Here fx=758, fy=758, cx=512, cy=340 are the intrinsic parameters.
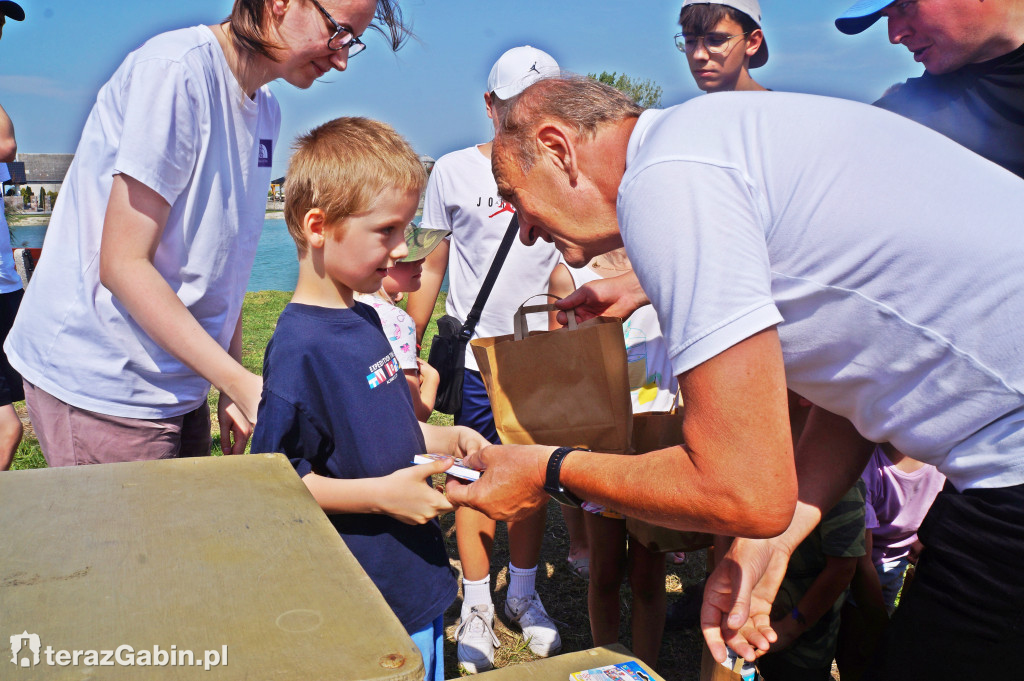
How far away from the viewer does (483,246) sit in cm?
324

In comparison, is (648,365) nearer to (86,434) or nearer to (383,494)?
(383,494)

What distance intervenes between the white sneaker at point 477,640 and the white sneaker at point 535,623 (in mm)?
155

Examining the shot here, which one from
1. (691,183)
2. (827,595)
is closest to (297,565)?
(691,183)

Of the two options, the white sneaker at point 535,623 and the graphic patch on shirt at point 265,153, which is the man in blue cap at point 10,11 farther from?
the white sneaker at point 535,623

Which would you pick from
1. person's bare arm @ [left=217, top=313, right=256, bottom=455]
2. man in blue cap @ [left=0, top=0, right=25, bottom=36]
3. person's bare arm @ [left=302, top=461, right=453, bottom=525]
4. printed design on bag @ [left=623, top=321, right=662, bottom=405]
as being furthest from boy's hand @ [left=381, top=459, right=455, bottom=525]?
man in blue cap @ [left=0, top=0, right=25, bottom=36]

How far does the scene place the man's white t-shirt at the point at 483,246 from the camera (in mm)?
3209

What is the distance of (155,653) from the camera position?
79cm

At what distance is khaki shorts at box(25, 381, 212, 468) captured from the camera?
184 centimetres

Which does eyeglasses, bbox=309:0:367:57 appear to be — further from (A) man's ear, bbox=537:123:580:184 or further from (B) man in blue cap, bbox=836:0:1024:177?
(B) man in blue cap, bbox=836:0:1024:177

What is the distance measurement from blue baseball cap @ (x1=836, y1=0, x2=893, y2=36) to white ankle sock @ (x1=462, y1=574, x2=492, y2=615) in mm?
2365

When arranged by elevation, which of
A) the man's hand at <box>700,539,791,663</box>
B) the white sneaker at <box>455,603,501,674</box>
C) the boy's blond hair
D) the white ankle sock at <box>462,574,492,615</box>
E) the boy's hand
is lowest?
the white sneaker at <box>455,603,501,674</box>

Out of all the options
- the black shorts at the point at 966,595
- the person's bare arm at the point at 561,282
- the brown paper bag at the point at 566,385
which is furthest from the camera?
the person's bare arm at the point at 561,282

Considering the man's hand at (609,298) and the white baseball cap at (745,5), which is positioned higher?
the white baseball cap at (745,5)

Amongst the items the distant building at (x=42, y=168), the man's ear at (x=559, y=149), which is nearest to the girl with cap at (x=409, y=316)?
the man's ear at (x=559, y=149)
